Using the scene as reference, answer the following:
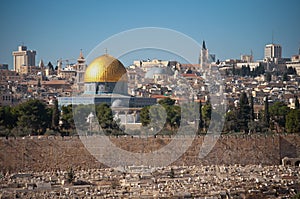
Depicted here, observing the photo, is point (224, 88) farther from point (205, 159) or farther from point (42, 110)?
point (205, 159)

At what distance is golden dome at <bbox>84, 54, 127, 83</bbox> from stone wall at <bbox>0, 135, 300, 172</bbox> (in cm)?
1630

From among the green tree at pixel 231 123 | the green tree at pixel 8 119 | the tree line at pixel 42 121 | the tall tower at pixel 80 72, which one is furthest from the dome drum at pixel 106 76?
the tall tower at pixel 80 72

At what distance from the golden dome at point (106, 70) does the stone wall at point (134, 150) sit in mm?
16305

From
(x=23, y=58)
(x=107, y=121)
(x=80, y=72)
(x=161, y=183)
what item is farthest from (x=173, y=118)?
(x=23, y=58)

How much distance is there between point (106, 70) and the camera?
41.6 m

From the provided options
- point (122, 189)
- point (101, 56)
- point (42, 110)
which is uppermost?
point (101, 56)

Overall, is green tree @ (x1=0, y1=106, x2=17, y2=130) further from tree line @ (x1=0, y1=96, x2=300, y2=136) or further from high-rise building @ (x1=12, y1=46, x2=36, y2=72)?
high-rise building @ (x1=12, y1=46, x2=36, y2=72)

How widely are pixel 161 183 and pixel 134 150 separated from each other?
4959 millimetres

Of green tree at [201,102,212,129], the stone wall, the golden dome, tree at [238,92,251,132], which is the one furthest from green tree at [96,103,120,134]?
the golden dome

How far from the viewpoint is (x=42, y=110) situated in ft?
104

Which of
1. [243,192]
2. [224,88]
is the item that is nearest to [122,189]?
[243,192]

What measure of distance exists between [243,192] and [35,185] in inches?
216

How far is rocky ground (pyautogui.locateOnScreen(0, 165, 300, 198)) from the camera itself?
18.0 m

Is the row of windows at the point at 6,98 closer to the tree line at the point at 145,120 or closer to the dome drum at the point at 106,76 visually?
the dome drum at the point at 106,76
